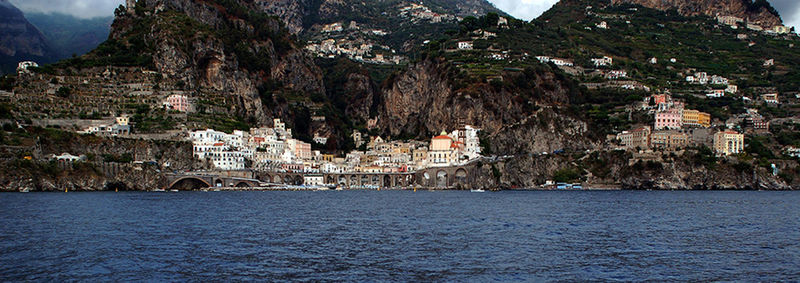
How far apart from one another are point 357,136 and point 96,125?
71349 mm

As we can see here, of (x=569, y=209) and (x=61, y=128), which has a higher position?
(x=61, y=128)

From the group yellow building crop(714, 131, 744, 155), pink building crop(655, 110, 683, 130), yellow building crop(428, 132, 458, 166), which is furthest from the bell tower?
yellow building crop(714, 131, 744, 155)

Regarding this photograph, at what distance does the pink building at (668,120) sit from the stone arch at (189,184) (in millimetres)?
77742

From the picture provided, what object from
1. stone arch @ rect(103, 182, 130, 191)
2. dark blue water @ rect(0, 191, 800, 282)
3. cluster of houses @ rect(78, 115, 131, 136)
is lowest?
dark blue water @ rect(0, 191, 800, 282)

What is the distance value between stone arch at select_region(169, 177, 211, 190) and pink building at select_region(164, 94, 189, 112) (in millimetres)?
18474

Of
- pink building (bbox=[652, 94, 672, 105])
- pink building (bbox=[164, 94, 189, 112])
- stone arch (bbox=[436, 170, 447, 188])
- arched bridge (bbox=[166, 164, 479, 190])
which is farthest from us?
pink building (bbox=[652, 94, 672, 105])

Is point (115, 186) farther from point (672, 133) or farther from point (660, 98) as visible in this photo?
point (660, 98)

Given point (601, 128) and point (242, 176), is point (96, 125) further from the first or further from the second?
point (601, 128)

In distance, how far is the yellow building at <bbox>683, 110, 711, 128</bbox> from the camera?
12375cm

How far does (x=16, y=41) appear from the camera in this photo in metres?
155

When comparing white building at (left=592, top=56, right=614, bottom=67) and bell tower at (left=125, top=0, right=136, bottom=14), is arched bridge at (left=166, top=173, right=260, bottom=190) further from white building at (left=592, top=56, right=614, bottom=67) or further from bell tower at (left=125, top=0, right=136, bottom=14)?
white building at (left=592, top=56, right=614, bottom=67)

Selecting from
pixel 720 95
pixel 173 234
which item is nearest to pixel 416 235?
pixel 173 234

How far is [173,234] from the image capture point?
41.5m

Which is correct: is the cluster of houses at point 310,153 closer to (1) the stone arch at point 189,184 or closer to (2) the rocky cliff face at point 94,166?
(1) the stone arch at point 189,184
